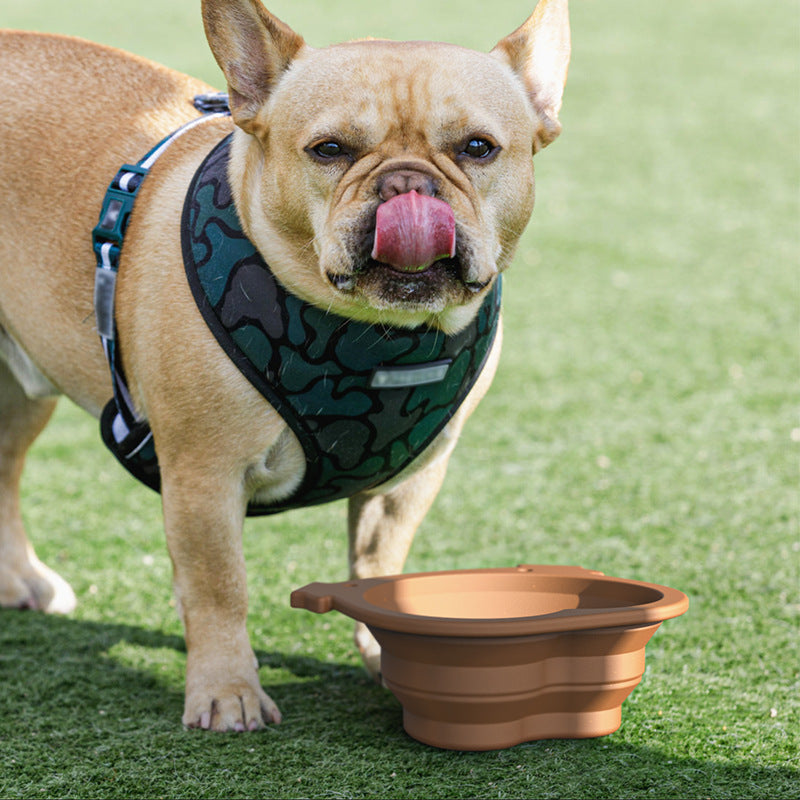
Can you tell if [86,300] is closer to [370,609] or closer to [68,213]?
[68,213]

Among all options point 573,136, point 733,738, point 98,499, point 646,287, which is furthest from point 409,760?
point 573,136

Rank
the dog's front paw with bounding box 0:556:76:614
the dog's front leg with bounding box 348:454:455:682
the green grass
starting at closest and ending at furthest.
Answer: the green grass
the dog's front leg with bounding box 348:454:455:682
the dog's front paw with bounding box 0:556:76:614

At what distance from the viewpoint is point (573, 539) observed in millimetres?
3590

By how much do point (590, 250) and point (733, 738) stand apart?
16.5 feet

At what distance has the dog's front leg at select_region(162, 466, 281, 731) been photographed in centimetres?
233

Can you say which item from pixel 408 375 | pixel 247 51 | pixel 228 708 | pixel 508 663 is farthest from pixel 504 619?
pixel 247 51

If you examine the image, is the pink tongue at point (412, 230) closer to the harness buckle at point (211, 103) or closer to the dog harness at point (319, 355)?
the dog harness at point (319, 355)

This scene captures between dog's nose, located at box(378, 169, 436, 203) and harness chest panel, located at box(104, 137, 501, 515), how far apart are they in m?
0.34

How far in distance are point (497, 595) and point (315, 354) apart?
72 centimetres

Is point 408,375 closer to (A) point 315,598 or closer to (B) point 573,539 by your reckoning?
(A) point 315,598

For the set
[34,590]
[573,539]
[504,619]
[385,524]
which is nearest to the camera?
[504,619]

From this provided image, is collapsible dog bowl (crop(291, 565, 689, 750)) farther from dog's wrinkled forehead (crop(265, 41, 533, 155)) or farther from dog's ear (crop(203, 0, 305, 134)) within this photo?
dog's ear (crop(203, 0, 305, 134))

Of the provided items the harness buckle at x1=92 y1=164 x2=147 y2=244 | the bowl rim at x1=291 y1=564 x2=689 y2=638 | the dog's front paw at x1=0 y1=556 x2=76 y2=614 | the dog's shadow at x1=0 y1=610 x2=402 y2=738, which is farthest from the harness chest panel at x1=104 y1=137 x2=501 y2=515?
the dog's front paw at x1=0 y1=556 x2=76 y2=614

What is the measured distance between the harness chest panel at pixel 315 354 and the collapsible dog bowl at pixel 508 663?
32 cm
